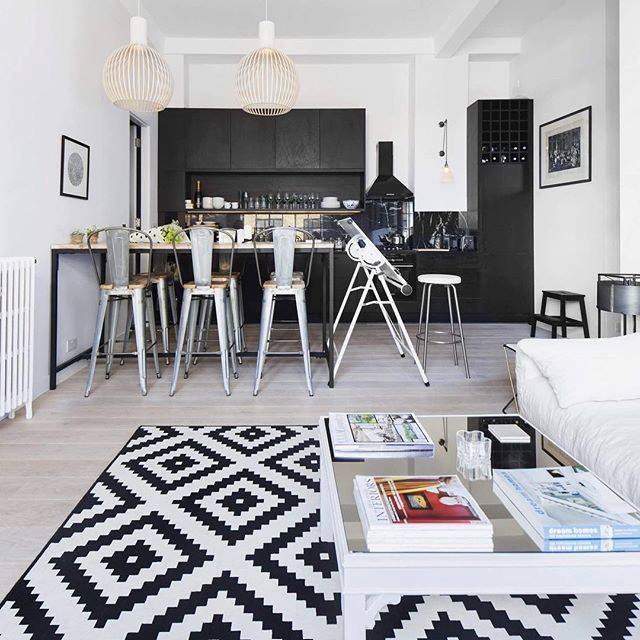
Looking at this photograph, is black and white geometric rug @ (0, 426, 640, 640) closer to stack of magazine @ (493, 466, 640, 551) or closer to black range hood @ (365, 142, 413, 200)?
stack of magazine @ (493, 466, 640, 551)

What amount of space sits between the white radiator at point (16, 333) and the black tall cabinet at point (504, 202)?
5322 millimetres

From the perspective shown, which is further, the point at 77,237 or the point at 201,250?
the point at 77,237

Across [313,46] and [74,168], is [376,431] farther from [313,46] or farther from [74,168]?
[313,46]

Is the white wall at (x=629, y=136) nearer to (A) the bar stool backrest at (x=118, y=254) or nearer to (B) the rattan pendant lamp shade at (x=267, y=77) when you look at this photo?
(B) the rattan pendant lamp shade at (x=267, y=77)

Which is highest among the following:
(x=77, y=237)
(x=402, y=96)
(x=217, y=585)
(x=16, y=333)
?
(x=402, y=96)

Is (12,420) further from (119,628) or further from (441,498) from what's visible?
(441,498)

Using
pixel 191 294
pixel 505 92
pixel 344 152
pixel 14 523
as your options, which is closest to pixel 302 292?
pixel 191 294

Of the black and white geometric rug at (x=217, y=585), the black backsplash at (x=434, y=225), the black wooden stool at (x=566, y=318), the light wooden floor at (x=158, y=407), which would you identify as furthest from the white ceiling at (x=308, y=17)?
the black and white geometric rug at (x=217, y=585)

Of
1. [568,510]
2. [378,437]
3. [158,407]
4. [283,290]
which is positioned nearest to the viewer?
[568,510]

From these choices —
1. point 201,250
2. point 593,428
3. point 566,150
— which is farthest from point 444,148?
point 593,428

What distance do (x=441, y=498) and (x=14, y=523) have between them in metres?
1.58

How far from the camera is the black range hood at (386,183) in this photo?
284 inches

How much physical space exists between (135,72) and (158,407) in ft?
7.84

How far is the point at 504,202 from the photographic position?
277 inches
